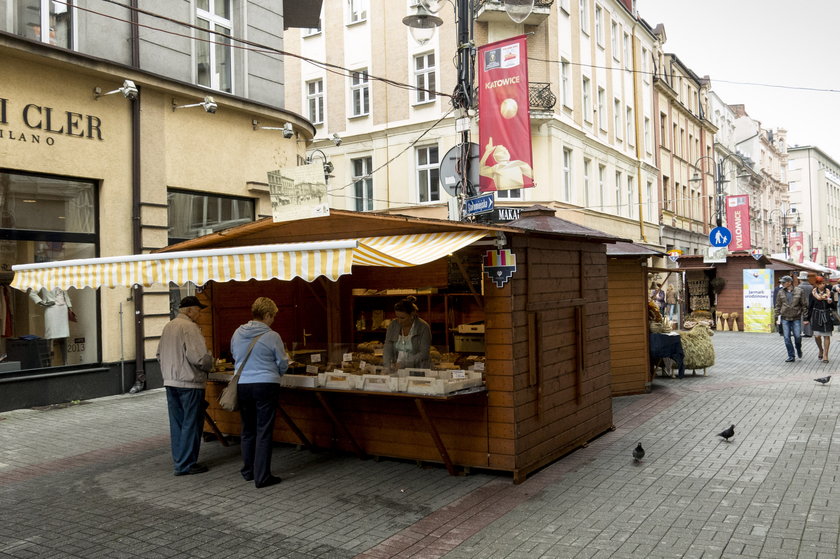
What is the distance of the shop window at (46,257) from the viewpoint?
38.1 feet

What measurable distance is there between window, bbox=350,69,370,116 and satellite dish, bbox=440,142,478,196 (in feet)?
51.9

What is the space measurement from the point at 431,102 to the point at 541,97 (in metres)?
3.83

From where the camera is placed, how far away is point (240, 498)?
6.55 meters

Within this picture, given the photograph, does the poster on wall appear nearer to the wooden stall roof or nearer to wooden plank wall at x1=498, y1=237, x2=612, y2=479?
wooden plank wall at x1=498, y1=237, x2=612, y2=479

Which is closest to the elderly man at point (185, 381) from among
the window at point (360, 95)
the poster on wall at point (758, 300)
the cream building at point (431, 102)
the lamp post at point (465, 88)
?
the lamp post at point (465, 88)

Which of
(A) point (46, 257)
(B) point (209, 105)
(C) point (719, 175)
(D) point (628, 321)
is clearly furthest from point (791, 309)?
(C) point (719, 175)

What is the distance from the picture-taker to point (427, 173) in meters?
26.5

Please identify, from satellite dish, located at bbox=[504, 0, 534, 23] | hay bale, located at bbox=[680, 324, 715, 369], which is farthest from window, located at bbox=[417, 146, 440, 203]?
satellite dish, located at bbox=[504, 0, 534, 23]

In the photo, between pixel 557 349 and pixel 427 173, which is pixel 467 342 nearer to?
pixel 557 349

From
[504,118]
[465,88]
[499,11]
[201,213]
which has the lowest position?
[201,213]

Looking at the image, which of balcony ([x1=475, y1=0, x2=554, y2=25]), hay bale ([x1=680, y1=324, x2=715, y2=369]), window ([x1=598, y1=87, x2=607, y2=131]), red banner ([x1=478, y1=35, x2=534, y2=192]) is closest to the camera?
red banner ([x1=478, y1=35, x2=534, y2=192])

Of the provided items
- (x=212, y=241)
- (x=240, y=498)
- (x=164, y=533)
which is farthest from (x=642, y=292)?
(x=164, y=533)

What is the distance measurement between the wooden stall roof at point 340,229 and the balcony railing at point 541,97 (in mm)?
17093

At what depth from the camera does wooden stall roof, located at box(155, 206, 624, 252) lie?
271 inches
